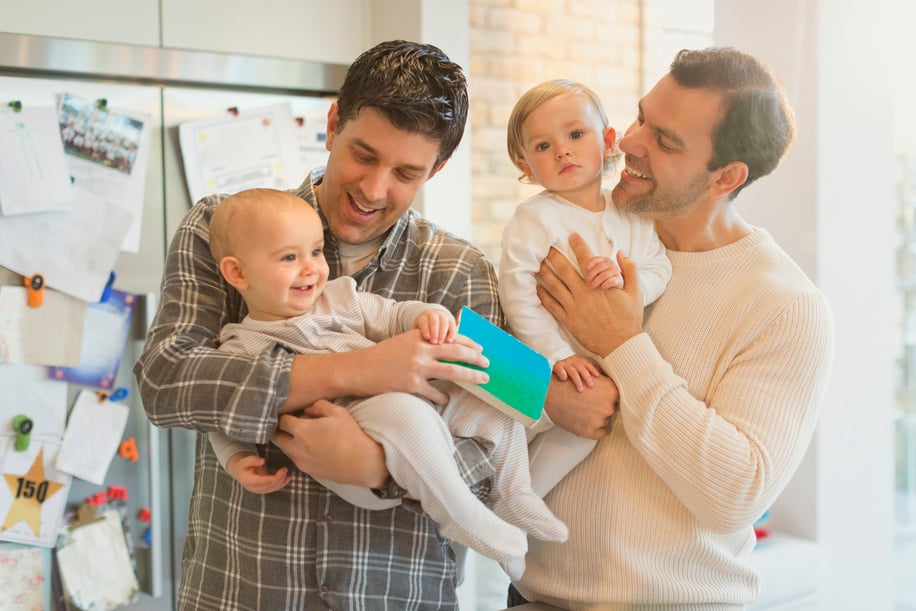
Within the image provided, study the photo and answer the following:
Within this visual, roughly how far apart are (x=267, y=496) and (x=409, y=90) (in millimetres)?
687

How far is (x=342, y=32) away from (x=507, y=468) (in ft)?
7.41

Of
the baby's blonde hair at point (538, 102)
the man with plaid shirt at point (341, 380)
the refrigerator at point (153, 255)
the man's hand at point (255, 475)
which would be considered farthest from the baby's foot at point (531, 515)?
the refrigerator at point (153, 255)

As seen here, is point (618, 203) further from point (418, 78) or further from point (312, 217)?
A: point (312, 217)

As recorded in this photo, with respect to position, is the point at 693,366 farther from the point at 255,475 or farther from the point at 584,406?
the point at 255,475

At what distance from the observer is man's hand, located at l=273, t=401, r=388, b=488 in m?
1.32

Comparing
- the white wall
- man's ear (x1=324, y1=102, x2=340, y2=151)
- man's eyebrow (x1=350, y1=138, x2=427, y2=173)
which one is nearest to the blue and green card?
man's eyebrow (x1=350, y1=138, x2=427, y2=173)

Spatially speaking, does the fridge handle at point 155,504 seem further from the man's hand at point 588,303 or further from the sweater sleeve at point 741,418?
the sweater sleeve at point 741,418

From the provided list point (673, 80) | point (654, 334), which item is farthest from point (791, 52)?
point (654, 334)

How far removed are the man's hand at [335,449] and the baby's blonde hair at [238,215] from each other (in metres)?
0.30

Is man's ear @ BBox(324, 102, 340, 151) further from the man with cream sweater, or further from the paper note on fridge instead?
the paper note on fridge

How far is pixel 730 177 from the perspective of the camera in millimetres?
1657

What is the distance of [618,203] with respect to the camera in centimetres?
171

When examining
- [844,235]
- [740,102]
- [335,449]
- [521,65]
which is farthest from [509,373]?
[521,65]

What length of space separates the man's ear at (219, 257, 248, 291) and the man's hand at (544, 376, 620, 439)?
0.55 m
